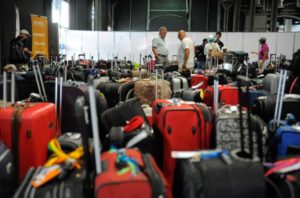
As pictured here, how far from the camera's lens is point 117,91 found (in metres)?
4.94

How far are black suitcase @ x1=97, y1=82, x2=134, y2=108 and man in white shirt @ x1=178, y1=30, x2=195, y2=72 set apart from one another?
2.05m

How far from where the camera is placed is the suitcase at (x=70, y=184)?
1.74 meters

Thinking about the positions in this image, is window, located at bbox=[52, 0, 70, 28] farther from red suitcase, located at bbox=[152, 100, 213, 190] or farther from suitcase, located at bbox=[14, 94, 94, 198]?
suitcase, located at bbox=[14, 94, 94, 198]

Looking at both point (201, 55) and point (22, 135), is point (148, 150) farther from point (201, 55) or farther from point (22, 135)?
point (201, 55)

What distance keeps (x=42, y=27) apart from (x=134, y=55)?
3.76 meters

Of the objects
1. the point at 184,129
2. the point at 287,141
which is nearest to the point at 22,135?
the point at 184,129

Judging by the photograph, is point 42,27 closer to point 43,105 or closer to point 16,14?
point 16,14

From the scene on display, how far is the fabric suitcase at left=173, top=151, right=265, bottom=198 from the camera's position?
1774mm

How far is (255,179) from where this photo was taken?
1783mm

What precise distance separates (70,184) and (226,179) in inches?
30.5

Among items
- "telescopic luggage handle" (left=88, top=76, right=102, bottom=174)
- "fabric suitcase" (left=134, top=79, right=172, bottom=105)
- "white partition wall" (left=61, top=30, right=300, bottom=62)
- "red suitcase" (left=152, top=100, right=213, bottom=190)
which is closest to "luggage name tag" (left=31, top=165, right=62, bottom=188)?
"telescopic luggage handle" (left=88, top=76, right=102, bottom=174)

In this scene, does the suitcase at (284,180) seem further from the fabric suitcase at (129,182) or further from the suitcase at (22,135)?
the suitcase at (22,135)

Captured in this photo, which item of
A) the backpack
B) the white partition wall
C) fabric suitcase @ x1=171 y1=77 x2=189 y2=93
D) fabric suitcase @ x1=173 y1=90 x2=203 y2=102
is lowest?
fabric suitcase @ x1=173 y1=90 x2=203 y2=102

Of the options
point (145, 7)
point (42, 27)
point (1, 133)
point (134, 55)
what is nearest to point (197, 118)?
point (1, 133)
